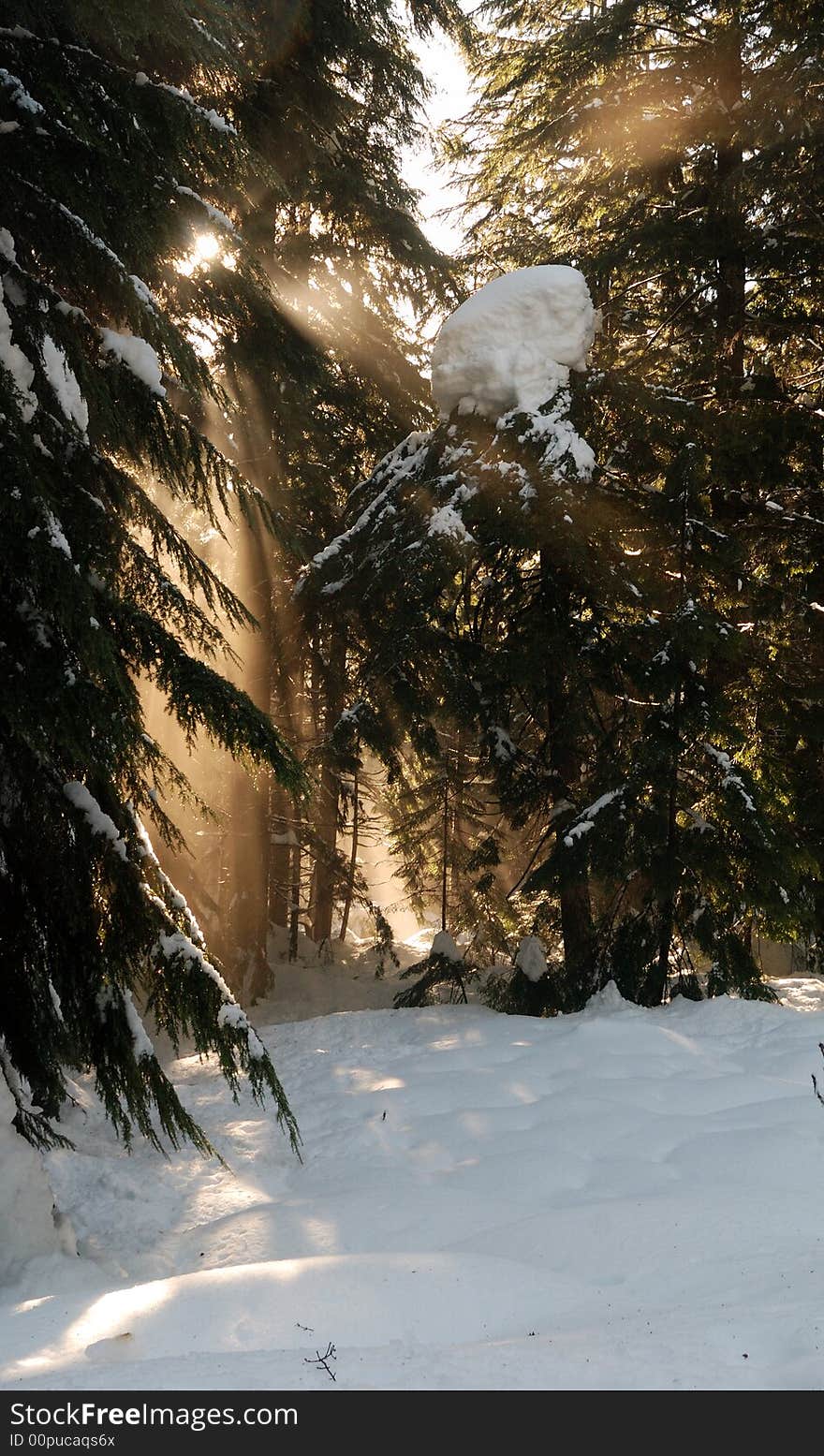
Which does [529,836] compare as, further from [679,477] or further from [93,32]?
[93,32]

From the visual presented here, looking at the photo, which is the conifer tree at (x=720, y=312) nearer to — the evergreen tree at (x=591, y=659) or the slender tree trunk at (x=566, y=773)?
the evergreen tree at (x=591, y=659)

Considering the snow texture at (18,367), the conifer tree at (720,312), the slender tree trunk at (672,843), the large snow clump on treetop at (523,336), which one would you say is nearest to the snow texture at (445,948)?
the slender tree trunk at (672,843)

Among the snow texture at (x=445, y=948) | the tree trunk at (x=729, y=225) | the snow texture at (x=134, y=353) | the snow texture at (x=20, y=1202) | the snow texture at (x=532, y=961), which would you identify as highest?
the tree trunk at (x=729, y=225)

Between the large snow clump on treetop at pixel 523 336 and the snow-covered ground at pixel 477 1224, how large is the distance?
5.15 metres

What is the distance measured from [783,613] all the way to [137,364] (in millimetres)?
6307

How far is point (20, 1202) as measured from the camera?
167 inches

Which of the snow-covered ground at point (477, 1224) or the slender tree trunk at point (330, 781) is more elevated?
the slender tree trunk at point (330, 781)

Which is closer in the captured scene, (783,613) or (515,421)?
(515,421)

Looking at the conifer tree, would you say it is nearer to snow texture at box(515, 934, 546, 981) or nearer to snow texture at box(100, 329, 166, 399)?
snow texture at box(515, 934, 546, 981)

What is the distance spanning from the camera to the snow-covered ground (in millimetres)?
2787

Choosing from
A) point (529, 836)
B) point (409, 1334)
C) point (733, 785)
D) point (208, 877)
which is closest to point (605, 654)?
point (733, 785)

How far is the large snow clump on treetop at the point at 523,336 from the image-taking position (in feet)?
27.8

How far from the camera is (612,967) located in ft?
27.2
